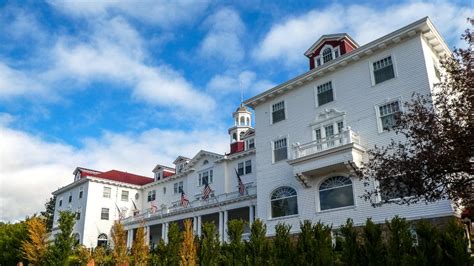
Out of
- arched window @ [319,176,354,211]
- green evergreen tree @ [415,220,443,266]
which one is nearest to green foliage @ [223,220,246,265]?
green evergreen tree @ [415,220,443,266]

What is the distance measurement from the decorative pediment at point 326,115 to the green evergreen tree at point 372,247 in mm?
11977

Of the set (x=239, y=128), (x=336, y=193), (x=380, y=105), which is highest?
(x=239, y=128)

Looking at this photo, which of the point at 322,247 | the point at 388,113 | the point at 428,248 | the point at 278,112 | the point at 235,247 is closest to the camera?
the point at 428,248

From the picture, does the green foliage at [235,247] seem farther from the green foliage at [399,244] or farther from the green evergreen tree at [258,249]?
the green foliage at [399,244]

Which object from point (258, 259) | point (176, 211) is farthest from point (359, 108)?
point (176, 211)

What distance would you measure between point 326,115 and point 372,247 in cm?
1304

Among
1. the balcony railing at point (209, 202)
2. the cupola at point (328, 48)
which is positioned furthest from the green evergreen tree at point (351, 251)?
the balcony railing at point (209, 202)

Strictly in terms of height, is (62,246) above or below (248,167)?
below

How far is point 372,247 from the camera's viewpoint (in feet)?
42.1

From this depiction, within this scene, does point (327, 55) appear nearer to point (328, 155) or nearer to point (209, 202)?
point (328, 155)

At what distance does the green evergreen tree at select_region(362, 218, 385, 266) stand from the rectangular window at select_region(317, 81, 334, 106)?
13.2 meters

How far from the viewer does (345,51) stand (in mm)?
25672

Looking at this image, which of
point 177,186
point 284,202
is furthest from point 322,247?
point 177,186

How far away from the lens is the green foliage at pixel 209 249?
13383 millimetres
